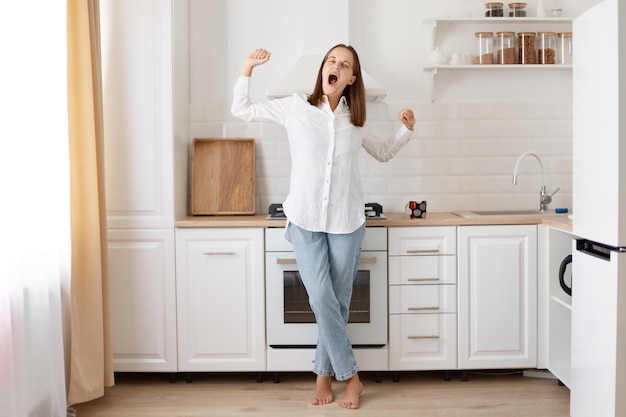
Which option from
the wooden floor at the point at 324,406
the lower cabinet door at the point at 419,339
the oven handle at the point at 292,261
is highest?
the oven handle at the point at 292,261

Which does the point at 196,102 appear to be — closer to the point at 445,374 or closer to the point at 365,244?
Answer: the point at 365,244

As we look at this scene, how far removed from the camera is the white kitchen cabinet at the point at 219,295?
3.33 m

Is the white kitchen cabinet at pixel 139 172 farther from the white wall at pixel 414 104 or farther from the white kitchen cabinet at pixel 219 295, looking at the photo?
the white wall at pixel 414 104

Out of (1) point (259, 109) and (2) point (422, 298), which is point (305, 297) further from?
(1) point (259, 109)

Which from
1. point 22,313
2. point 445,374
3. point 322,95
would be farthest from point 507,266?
point 22,313

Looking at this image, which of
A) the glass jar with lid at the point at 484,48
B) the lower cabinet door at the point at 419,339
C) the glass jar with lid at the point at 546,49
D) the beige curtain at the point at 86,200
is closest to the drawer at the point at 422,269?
the lower cabinet door at the point at 419,339

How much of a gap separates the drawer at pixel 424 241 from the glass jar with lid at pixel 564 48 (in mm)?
1235

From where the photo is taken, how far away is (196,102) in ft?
12.6

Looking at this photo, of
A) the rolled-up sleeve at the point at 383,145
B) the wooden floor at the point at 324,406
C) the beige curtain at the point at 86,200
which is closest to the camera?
the beige curtain at the point at 86,200

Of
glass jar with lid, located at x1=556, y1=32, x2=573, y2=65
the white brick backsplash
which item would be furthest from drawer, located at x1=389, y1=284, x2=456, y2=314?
glass jar with lid, located at x1=556, y1=32, x2=573, y2=65

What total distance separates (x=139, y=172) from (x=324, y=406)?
1.41m

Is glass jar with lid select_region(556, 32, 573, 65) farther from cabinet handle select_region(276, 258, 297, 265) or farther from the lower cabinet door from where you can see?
cabinet handle select_region(276, 258, 297, 265)

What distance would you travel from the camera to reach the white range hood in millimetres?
3395

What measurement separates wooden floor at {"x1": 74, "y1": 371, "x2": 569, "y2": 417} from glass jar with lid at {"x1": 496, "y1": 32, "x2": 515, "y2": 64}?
1.67m
